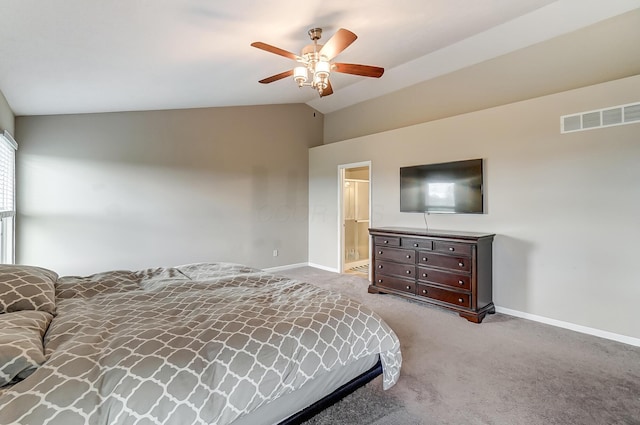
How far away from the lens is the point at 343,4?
260 cm

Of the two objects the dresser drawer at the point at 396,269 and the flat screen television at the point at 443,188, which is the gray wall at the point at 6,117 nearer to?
the dresser drawer at the point at 396,269

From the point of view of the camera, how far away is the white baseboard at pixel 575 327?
2.79 meters

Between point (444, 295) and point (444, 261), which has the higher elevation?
point (444, 261)

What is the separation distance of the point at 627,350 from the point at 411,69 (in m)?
4.21

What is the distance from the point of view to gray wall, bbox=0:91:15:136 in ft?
9.82

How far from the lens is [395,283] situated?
13.5 feet

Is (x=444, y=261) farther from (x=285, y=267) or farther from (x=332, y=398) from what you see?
(x=285, y=267)

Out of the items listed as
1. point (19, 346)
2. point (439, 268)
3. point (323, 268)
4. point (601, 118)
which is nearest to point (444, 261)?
point (439, 268)

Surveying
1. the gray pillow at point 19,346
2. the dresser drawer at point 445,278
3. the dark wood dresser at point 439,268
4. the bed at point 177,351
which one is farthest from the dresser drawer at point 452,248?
→ the gray pillow at point 19,346

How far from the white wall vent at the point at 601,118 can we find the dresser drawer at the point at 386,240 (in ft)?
7.30

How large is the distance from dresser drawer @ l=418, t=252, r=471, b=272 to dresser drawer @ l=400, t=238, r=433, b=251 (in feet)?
0.26

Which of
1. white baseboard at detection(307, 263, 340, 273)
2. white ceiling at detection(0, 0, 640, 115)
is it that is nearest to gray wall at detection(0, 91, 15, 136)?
white ceiling at detection(0, 0, 640, 115)

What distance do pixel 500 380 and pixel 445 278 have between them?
146 centimetres

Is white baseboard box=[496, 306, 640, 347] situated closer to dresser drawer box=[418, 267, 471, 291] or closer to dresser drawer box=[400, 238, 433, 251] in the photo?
dresser drawer box=[418, 267, 471, 291]
